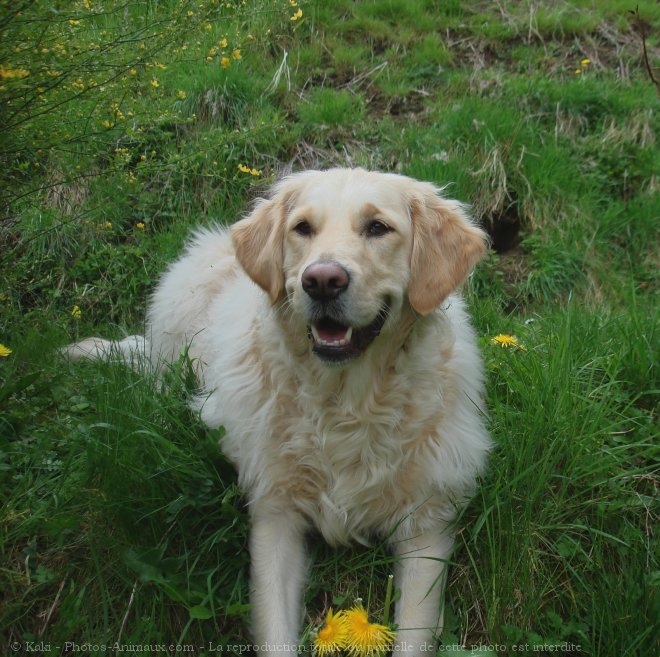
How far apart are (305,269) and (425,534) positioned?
3.55 ft

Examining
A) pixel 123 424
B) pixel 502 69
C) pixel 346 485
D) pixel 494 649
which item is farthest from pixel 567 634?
pixel 502 69

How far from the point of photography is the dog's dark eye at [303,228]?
8.08 ft

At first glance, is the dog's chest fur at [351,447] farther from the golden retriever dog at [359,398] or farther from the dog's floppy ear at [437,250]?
the dog's floppy ear at [437,250]

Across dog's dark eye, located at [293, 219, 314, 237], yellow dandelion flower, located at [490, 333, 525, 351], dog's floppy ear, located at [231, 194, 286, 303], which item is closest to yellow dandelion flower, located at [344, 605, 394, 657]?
dog's floppy ear, located at [231, 194, 286, 303]

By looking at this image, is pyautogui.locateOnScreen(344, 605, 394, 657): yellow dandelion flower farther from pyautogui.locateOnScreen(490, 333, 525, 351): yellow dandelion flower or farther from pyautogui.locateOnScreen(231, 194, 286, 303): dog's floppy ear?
pyautogui.locateOnScreen(490, 333, 525, 351): yellow dandelion flower

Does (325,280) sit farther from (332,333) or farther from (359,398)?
(359,398)

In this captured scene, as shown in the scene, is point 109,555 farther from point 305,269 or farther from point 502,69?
point 502,69

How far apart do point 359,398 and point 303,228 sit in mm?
668

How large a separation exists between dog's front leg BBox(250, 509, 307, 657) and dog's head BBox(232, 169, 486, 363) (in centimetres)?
68

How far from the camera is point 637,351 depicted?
2922 millimetres

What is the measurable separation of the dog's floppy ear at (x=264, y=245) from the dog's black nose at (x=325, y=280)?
38 centimetres

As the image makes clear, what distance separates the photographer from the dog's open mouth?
7.51 feet

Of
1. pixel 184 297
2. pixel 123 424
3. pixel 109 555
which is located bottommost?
pixel 184 297

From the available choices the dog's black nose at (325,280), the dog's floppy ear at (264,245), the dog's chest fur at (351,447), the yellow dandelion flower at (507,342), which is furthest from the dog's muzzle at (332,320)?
the yellow dandelion flower at (507,342)
